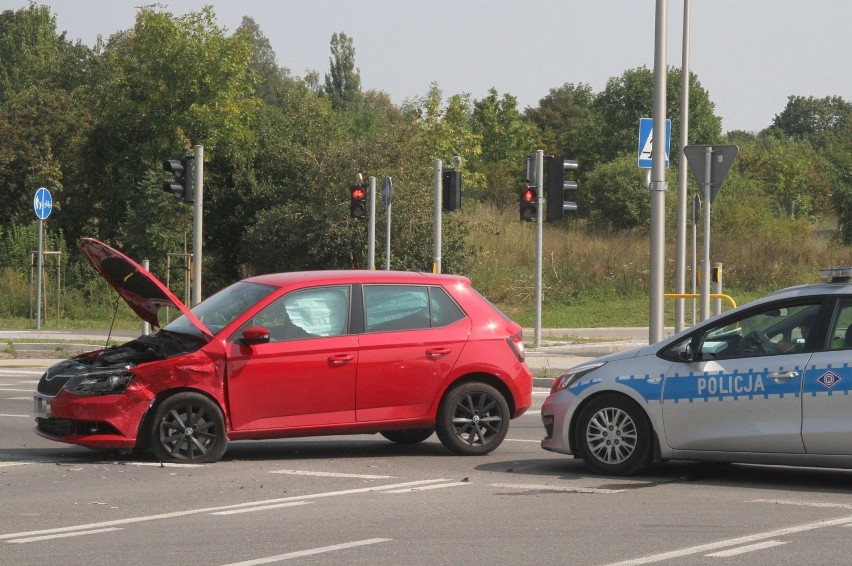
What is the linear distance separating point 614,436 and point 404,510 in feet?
7.69

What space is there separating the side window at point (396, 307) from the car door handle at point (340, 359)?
33cm

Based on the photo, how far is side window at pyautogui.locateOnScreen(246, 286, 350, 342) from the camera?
11117mm

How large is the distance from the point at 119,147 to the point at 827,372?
43.8 metres

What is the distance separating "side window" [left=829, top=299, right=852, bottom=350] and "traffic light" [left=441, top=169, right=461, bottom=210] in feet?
57.7

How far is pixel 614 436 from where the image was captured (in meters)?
10.4

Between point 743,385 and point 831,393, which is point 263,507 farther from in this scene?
point 831,393

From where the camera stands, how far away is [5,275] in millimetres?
39000

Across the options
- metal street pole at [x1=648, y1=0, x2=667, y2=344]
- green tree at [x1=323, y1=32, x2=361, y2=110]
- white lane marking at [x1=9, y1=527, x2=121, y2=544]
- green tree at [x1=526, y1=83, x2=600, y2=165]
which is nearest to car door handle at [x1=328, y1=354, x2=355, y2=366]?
white lane marking at [x1=9, y1=527, x2=121, y2=544]

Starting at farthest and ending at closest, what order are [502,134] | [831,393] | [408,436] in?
[502,134]
[408,436]
[831,393]

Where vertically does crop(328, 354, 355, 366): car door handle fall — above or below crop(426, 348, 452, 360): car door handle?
below

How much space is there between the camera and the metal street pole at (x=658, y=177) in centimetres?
1647

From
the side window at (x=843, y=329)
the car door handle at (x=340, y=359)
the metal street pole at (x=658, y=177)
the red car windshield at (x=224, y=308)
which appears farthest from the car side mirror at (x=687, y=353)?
the metal street pole at (x=658, y=177)

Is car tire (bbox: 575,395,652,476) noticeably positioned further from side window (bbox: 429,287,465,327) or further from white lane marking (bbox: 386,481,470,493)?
side window (bbox: 429,287,465,327)

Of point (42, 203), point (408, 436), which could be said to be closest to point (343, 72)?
point (42, 203)
